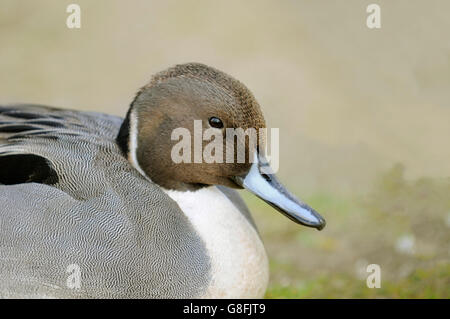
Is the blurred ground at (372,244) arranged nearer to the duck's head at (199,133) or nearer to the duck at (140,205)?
the duck at (140,205)

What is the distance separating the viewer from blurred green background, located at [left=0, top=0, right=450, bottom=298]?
3703 mm

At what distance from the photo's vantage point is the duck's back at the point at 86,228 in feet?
7.93

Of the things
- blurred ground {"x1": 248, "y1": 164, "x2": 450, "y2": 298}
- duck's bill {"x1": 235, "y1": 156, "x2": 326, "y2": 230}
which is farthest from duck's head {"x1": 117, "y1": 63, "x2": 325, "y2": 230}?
blurred ground {"x1": 248, "y1": 164, "x2": 450, "y2": 298}

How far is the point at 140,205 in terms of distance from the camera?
2.54 m

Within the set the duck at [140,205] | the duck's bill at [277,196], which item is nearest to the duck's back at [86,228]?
the duck at [140,205]

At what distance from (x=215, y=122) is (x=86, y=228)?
550 mm

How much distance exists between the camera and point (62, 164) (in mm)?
2543

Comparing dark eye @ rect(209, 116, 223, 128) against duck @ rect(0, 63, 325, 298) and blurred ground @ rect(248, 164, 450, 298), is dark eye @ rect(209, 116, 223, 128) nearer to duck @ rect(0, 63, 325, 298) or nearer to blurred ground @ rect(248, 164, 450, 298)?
duck @ rect(0, 63, 325, 298)

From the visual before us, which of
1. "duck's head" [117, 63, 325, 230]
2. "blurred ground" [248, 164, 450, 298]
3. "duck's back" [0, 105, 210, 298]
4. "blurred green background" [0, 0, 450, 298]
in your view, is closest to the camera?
"duck's back" [0, 105, 210, 298]

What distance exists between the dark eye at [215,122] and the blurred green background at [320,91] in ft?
3.80

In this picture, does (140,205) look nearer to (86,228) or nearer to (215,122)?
(86,228)

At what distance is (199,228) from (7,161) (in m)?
0.68

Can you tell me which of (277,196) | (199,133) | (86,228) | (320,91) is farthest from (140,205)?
(320,91)

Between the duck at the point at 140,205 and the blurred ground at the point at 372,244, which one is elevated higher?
the duck at the point at 140,205
